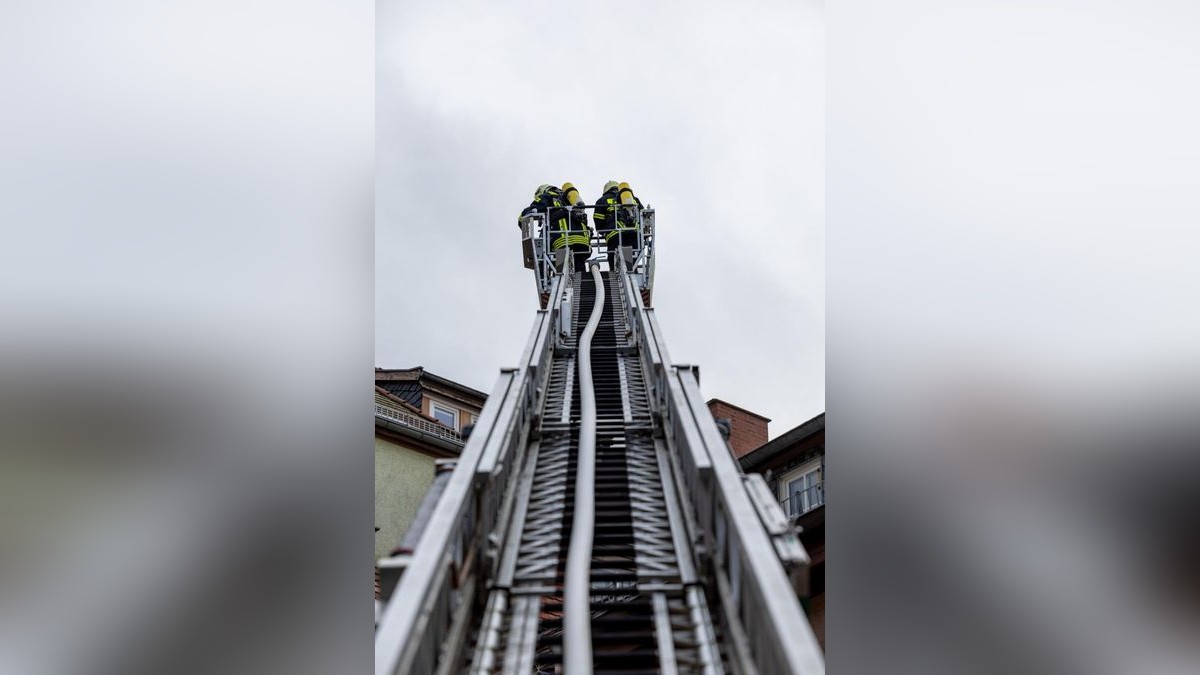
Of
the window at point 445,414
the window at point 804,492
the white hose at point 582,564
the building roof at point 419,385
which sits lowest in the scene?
the window at point 804,492

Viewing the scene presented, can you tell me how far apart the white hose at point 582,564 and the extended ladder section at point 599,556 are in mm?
12

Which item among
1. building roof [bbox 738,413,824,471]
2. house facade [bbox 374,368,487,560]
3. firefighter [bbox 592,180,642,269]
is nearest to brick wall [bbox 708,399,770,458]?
building roof [bbox 738,413,824,471]

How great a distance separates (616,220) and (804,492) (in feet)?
19.2

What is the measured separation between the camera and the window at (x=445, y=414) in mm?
21016

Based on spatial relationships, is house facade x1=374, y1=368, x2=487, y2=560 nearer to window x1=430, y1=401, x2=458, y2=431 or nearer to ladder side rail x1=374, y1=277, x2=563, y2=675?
window x1=430, y1=401, x2=458, y2=431

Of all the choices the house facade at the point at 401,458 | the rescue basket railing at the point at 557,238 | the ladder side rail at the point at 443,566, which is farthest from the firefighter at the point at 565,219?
the ladder side rail at the point at 443,566

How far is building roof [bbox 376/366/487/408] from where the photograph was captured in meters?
21.0

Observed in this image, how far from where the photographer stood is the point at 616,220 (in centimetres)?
1752

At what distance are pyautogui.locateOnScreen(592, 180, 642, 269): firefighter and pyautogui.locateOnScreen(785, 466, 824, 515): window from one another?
4.83 metres

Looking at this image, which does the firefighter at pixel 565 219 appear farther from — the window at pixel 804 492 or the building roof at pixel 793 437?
the window at pixel 804 492

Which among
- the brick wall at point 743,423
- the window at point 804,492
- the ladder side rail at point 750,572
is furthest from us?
the brick wall at point 743,423
